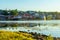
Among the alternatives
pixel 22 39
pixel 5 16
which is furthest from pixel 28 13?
pixel 22 39

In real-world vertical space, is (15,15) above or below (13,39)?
below

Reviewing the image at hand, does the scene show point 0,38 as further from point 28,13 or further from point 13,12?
point 28,13

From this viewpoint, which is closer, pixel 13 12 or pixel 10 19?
pixel 13 12

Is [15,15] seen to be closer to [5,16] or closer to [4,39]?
[5,16]

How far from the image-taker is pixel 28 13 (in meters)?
91.1

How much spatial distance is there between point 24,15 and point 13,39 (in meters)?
72.5

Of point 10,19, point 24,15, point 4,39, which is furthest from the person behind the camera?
point 10,19

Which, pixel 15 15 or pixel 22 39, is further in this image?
pixel 15 15

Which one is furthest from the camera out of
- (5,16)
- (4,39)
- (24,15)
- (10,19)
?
(10,19)

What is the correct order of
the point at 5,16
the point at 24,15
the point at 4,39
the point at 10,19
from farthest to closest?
1. the point at 10,19
2. the point at 24,15
3. the point at 5,16
4. the point at 4,39

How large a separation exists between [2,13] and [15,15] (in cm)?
505

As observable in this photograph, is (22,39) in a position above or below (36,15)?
above

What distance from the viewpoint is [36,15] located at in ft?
290

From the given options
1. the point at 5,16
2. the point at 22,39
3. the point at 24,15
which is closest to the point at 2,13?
the point at 5,16
